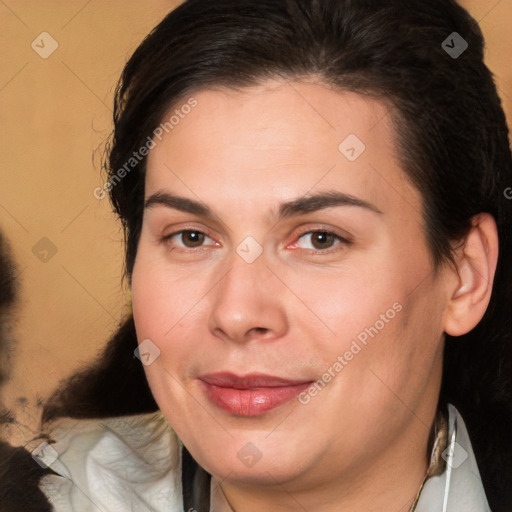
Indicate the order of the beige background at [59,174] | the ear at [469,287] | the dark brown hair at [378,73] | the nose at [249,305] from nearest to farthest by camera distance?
the nose at [249,305] < the dark brown hair at [378,73] < the ear at [469,287] < the beige background at [59,174]

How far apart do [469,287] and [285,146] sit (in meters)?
0.44

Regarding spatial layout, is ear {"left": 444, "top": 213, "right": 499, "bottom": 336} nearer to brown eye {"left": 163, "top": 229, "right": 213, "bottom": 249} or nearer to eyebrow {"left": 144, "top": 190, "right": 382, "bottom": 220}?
eyebrow {"left": 144, "top": 190, "right": 382, "bottom": 220}

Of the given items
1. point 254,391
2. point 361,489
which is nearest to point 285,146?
point 254,391

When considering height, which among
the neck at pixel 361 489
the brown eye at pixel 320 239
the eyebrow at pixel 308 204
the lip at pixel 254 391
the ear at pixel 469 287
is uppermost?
the eyebrow at pixel 308 204

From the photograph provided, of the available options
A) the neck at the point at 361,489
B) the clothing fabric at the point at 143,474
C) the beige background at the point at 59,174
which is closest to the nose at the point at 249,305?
the neck at the point at 361,489

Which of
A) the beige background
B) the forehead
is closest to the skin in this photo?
the forehead

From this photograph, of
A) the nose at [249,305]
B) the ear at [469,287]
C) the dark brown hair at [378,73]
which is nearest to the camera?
the nose at [249,305]

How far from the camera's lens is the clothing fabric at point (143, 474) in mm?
1908

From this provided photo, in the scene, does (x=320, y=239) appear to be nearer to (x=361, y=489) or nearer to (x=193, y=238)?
(x=193, y=238)

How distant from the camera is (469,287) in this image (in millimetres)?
1848

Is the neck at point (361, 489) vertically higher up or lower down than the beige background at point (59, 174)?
lower down

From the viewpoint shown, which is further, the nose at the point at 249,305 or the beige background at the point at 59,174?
the beige background at the point at 59,174

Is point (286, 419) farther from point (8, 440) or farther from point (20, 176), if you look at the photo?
point (20, 176)

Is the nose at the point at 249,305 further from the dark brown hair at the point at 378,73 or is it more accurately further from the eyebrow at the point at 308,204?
the dark brown hair at the point at 378,73
